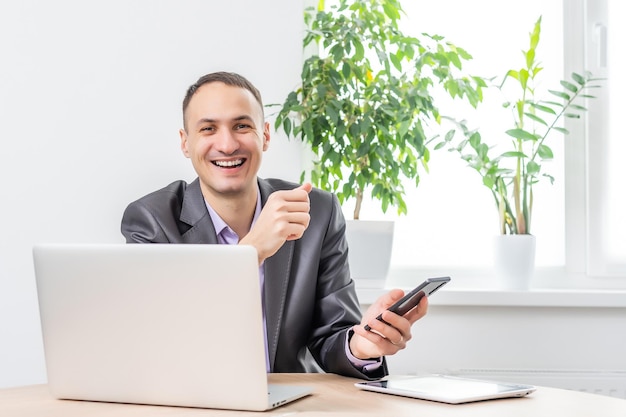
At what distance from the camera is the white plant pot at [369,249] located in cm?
263

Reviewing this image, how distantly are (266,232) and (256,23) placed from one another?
130cm

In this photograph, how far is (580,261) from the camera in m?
2.87

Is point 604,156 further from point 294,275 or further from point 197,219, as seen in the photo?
point 197,219

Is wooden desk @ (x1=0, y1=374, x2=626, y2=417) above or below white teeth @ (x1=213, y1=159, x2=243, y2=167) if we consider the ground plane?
below

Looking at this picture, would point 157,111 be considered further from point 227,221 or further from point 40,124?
point 227,221

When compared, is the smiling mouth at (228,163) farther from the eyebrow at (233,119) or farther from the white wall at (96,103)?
the white wall at (96,103)

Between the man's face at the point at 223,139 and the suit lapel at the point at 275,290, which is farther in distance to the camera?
the man's face at the point at 223,139

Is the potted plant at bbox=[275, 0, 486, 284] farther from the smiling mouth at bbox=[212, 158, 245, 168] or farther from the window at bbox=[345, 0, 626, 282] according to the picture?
the smiling mouth at bbox=[212, 158, 245, 168]

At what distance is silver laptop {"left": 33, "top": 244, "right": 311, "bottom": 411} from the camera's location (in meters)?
1.23

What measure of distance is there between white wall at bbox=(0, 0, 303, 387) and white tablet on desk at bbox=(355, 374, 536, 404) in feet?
4.32

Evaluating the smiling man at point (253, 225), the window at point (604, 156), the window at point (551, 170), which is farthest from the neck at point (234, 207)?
the window at point (604, 156)

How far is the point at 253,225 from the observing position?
71.7 inches

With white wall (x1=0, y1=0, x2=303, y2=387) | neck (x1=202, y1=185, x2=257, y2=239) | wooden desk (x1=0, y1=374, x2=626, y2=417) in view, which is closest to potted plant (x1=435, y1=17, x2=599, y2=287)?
white wall (x1=0, y1=0, x2=303, y2=387)

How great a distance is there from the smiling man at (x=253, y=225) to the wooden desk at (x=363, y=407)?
354 millimetres
